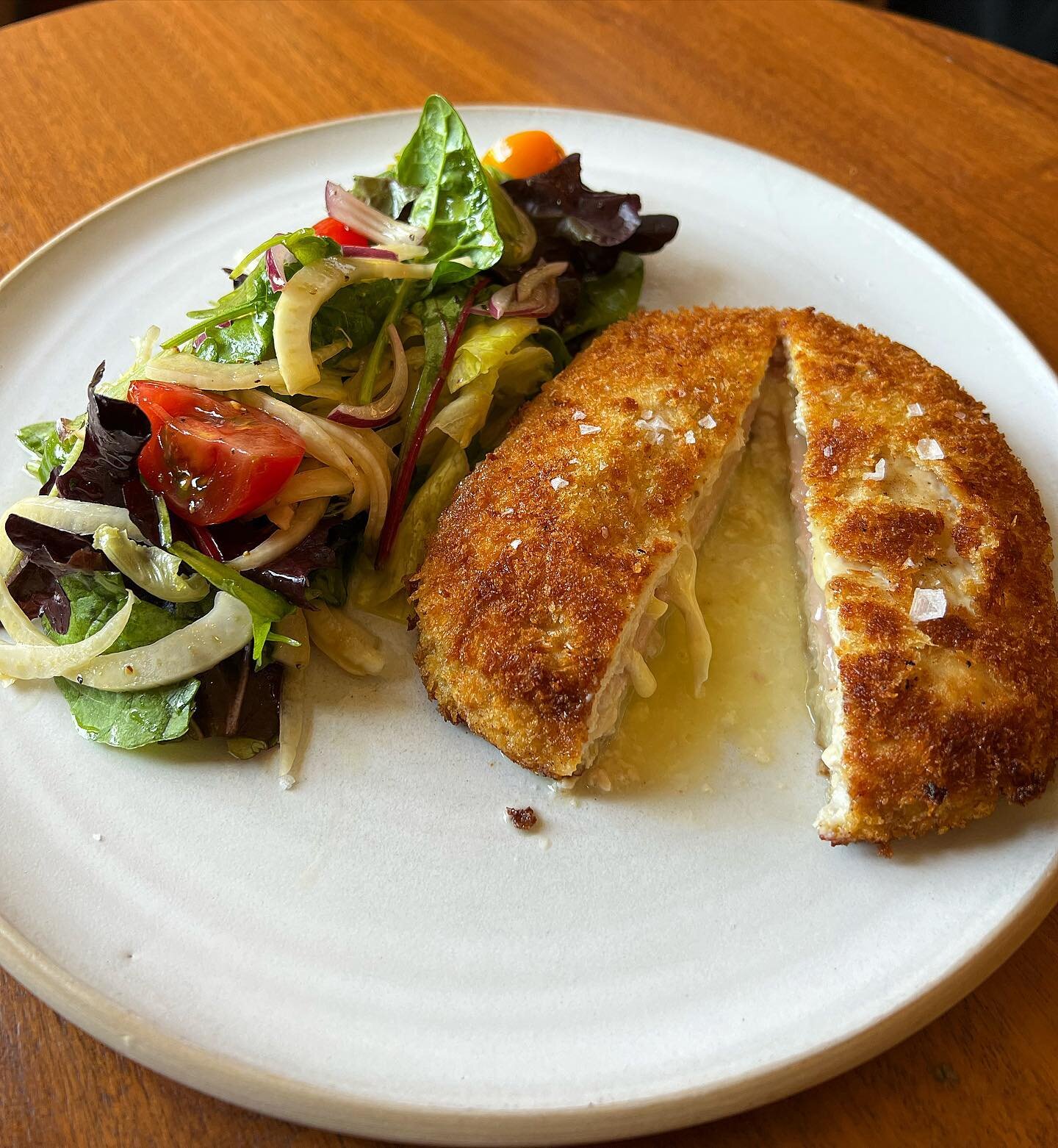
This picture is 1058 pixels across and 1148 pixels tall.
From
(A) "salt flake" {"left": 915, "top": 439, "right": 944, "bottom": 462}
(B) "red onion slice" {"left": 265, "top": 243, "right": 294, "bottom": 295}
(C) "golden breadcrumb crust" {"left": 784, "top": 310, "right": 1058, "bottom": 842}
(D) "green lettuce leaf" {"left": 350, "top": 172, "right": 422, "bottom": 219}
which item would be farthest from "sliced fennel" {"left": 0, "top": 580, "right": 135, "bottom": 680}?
(A) "salt flake" {"left": 915, "top": 439, "right": 944, "bottom": 462}

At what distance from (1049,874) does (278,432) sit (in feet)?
6.38

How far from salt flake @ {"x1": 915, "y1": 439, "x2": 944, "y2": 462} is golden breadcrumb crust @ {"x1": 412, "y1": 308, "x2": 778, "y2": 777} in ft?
1.57

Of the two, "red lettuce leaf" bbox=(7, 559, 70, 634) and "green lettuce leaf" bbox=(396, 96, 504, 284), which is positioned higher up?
"green lettuce leaf" bbox=(396, 96, 504, 284)

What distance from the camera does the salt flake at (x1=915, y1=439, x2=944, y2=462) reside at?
2392mm

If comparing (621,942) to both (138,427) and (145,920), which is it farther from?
(138,427)

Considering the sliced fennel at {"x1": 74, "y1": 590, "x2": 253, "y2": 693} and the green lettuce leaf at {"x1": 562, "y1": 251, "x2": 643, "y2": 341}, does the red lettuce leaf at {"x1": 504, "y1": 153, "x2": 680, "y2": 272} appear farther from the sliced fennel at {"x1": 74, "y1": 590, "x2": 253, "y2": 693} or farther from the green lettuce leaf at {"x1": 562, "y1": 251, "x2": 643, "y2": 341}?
the sliced fennel at {"x1": 74, "y1": 590, "x2": 253, "y2": 693}

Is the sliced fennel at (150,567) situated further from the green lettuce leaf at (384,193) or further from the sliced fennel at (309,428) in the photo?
the green lettuce leaf at (384,193)

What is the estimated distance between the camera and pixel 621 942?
1.89 meters

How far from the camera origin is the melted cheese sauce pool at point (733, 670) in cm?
220

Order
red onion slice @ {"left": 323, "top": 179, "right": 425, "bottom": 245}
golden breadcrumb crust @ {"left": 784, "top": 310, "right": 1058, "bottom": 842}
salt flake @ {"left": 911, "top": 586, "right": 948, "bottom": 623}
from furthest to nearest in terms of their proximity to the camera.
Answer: red onion slice @ {"left": 323, "top": 179, "right": 425, "bottom": 245} → salt flake @ {"left": 911, "top": 586, "right": 948, "bottom": 623} → golden breadcrumb crust @ {"left": 784, "top": 310, "right": 1058, "bottom": 842}

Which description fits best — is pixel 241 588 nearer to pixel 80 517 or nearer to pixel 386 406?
pixel 80 517

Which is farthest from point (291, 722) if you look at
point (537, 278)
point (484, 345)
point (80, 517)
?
point (537, 278)

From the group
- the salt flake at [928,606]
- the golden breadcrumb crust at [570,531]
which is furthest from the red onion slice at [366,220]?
the salt flake at [928,606]

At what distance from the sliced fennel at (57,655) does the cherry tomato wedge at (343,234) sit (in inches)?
49.0
